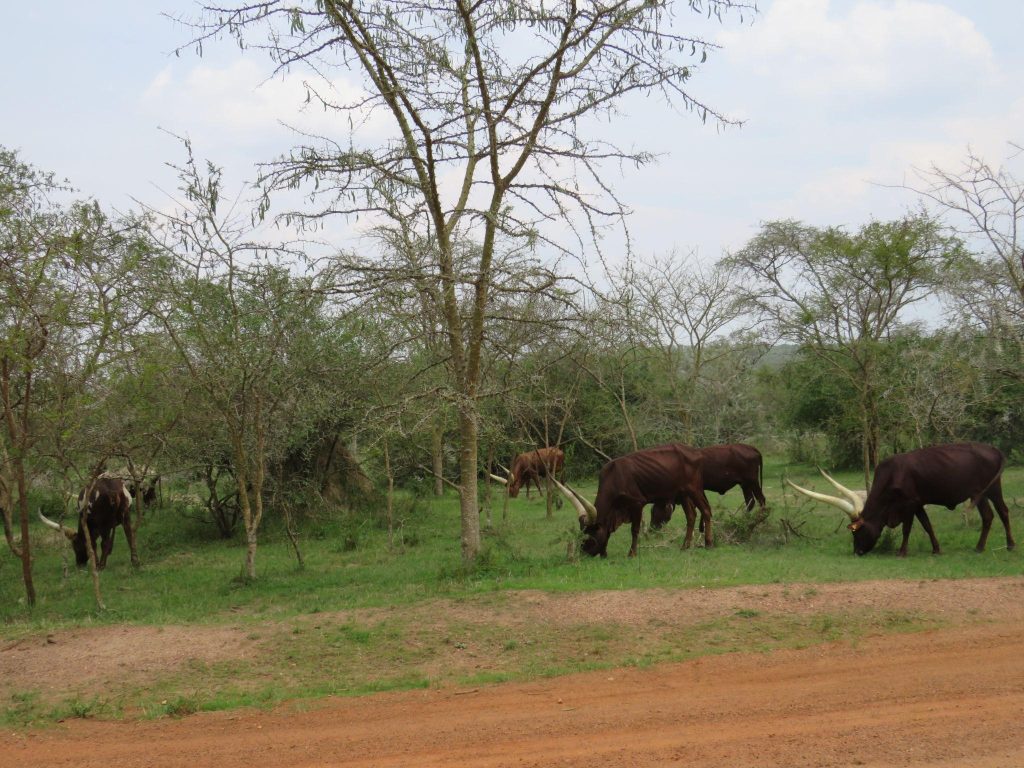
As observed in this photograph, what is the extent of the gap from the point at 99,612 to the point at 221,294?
4434mm

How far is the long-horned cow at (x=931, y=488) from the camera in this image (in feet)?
45.0

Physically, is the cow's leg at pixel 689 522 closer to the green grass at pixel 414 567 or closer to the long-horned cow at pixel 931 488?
the green grass at pixel 414 567

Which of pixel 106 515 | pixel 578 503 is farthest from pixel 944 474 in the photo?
pixel 106 515

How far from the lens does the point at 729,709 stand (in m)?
7.15

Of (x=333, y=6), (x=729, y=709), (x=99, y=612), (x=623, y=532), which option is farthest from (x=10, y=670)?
(x=623, y=532)

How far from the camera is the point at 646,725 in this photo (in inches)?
270

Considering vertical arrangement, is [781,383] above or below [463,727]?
above

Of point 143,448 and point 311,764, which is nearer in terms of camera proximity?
point 311,764

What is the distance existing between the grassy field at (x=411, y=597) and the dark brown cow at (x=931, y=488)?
432 mm

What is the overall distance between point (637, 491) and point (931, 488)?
4420mm

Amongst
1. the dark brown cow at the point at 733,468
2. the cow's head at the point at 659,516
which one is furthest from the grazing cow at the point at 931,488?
the cow's head at the point at 659,516

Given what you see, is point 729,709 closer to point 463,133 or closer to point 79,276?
point 463,133

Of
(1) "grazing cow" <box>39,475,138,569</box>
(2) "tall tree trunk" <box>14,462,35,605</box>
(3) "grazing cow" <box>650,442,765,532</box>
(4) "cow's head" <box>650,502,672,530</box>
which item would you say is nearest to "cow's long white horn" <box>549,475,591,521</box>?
(4) "cow's head" <box>650,502,672,530</box>

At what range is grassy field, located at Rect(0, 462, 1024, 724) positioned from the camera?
8.38 m
